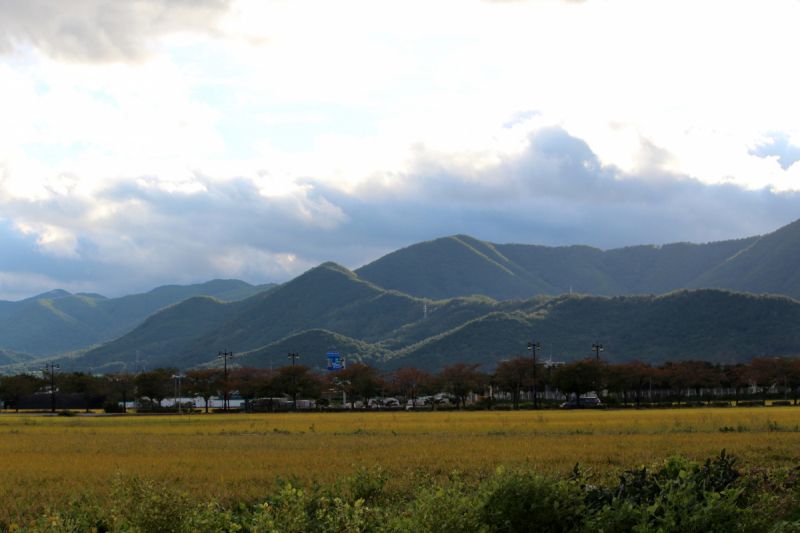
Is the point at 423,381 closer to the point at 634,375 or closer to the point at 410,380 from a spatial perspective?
the point at 410,380

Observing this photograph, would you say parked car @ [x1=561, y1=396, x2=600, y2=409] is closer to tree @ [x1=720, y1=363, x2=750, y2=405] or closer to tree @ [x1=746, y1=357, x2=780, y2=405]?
tree @ [x1=720, y1=363, x2=750, y2=405]

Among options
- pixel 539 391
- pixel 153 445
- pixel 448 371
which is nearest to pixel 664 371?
pixel 539 391

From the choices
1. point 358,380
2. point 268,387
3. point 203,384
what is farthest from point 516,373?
point 203,384

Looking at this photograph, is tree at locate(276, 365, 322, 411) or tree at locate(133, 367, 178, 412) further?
tree at locate(276, 365, 322, 411)

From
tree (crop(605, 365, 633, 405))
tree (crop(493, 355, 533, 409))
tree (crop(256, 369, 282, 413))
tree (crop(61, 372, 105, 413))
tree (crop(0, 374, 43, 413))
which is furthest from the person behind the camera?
tree (crop(0, 374, 43, 413))

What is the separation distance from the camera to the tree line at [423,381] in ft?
280

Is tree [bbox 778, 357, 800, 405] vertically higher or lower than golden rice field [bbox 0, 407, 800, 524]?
lower

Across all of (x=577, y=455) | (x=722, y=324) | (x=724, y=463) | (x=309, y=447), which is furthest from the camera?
(x=722, y=324)

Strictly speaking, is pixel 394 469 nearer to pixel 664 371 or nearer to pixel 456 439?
pixel 456 439

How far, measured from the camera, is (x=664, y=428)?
31.4m

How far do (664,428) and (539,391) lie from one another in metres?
88.4

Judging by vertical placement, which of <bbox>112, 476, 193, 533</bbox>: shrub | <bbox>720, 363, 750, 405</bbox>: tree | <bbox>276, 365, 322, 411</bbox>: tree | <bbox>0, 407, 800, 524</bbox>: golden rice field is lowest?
<bbox>720, 363, 750, 405</bbox>: tree

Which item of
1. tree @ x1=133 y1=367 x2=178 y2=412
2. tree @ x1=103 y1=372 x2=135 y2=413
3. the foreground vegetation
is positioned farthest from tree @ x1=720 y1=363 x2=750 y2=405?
tree @ x1=103 y1=372 x2=135 y2=413

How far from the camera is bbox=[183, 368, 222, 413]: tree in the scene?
9056cm
